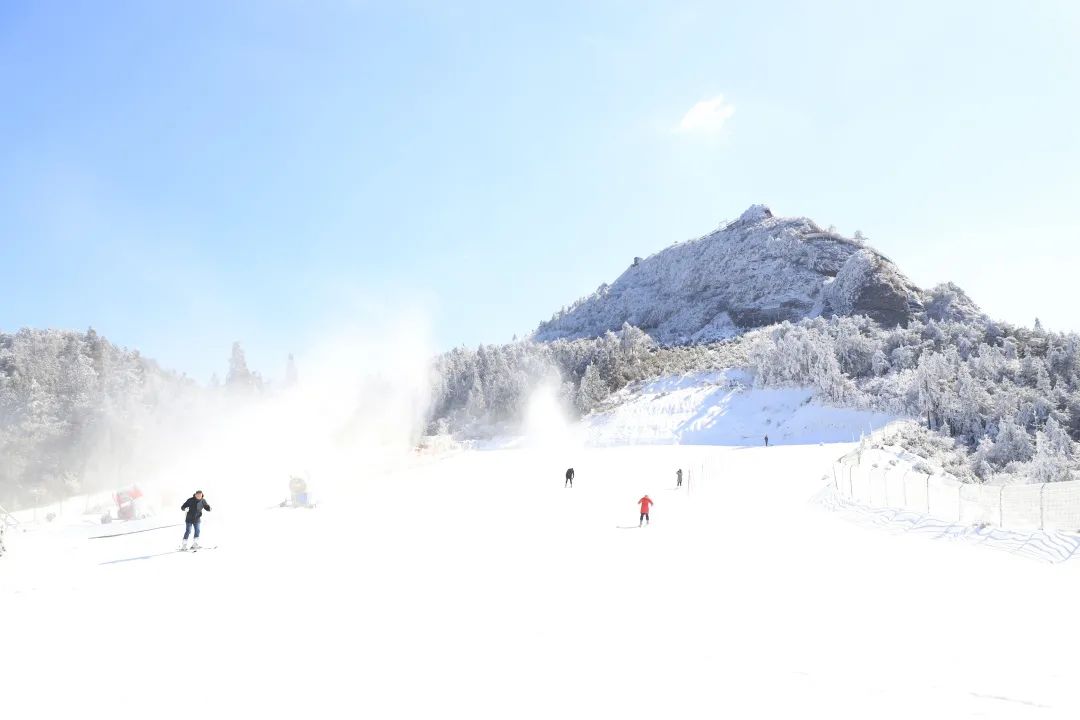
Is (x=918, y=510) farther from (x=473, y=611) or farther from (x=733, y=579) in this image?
(x=473, y=611)

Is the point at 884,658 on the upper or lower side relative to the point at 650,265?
lower

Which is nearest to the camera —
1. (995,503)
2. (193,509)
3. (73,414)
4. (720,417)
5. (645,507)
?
(193,509)

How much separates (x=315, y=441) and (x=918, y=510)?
67552mm

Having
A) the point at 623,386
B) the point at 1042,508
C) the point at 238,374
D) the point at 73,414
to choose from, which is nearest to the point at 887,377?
the point at 623,386

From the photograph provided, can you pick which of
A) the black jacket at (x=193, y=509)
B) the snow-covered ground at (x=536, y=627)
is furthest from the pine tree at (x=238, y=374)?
the black jacket at (x=193, y=509)

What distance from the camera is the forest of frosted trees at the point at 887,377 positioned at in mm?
47969

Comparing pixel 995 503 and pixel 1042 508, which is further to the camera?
pixel 995 503

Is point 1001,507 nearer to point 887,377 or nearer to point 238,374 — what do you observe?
point 887,377

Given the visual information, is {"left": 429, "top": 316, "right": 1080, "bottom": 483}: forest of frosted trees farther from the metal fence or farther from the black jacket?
the black jacket

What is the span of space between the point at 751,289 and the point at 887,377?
62.7 m

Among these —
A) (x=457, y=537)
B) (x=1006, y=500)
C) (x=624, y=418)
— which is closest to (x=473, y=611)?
(x=457, y=537)

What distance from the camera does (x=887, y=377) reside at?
2800 inches

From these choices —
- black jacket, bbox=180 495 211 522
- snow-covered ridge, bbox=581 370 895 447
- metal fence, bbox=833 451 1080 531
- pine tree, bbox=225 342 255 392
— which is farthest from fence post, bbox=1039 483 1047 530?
pine tree, bbox=225 342 255 392

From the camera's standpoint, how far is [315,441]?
76.4 m
